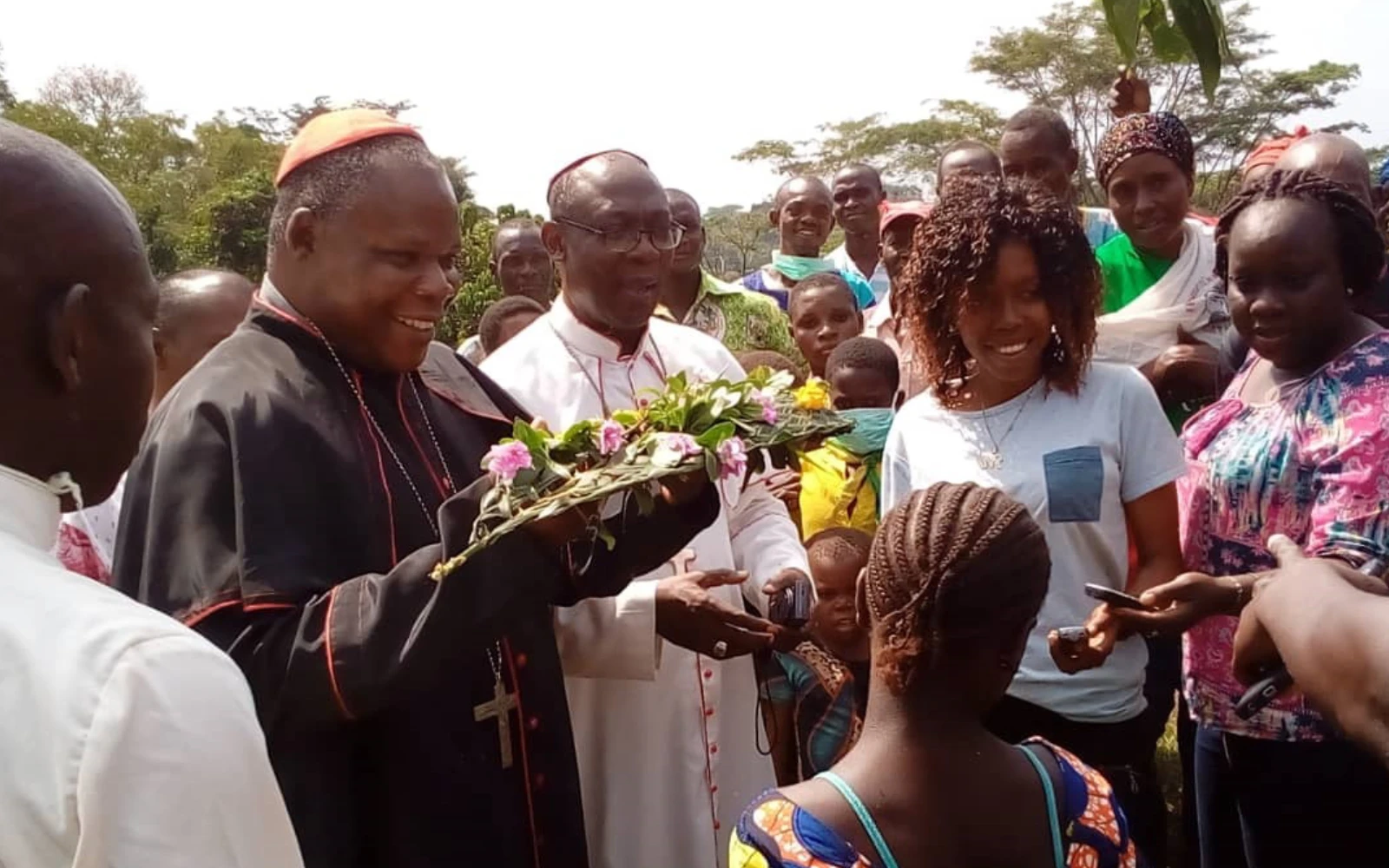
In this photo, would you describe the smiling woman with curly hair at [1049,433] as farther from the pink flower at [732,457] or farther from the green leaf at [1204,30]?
the green leaf at [1204,30]

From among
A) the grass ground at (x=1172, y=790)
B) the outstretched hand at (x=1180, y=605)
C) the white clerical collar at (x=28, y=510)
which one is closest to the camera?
the white clerical collar at (x=28, y=510)

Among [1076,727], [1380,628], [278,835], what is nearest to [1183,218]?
[1076,727]

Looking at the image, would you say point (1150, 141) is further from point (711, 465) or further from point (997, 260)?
point (711, 465)

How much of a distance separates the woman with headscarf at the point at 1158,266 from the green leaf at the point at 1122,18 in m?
2.76

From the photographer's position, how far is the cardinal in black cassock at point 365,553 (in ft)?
6.92

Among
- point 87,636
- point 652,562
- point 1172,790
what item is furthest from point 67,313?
point 1172,790

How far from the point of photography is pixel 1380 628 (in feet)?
4.97

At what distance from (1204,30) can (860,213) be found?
5569mm

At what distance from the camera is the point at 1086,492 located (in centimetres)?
316

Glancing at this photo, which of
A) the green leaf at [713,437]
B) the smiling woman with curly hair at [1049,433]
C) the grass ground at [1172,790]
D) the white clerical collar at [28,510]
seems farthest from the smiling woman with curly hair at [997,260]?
the white clerical collar at [28,510]

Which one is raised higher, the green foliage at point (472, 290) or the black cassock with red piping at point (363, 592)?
the black cassock with red piping at point (363, 592)

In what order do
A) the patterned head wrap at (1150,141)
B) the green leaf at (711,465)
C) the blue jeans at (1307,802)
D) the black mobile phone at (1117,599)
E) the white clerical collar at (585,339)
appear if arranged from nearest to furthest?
the green leaf at (711,465)
the black mobile phone at (1117,599)
the blue jeans at (1307,802)
the white clerical collar at (585,339)
the patterned head wrap at (1150,141)

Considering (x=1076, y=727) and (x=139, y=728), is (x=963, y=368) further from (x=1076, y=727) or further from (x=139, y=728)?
(x=139, y=728)

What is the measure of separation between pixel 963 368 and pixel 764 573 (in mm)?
870
